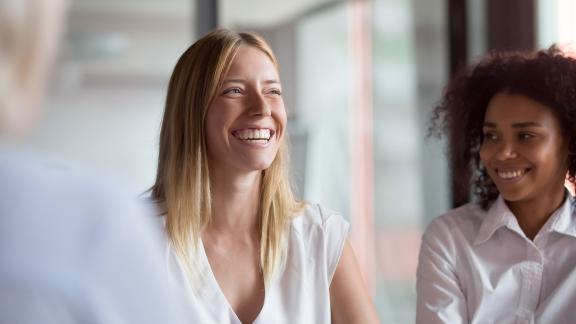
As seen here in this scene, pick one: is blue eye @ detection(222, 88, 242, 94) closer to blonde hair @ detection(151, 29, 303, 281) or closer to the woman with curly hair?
blonde hair @ detection(151, 29, 303, 281)

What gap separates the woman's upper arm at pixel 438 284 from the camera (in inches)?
75.5

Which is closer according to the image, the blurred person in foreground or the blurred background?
the blurred person in foreground

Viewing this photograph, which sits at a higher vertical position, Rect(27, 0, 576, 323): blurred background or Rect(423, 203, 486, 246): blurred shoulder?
Rect(27, 0, 576, 323): blurred background

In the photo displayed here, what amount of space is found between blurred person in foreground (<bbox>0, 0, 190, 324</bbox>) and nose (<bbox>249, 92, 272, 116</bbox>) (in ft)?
4.75

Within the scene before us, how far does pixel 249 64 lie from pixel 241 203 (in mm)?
348

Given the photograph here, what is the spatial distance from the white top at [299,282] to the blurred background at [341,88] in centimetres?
185

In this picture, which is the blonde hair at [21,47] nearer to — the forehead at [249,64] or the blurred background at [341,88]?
the forehead at [249,64]

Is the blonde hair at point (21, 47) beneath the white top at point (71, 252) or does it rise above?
above

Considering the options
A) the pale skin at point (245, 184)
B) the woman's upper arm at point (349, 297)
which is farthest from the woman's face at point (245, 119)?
the woman's upper arm at point (349, 297)

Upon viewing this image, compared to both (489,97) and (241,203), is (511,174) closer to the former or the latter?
(489,97)

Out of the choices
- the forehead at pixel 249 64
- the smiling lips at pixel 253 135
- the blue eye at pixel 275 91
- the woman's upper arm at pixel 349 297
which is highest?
the forehead at pixel 249 64

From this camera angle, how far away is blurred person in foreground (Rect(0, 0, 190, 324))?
0.39 meters

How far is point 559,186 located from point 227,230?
34.2 inches

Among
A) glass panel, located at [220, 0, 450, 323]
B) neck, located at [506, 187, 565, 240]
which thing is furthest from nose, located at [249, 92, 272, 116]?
glass panel, located at [220, 0, 450, 323]
